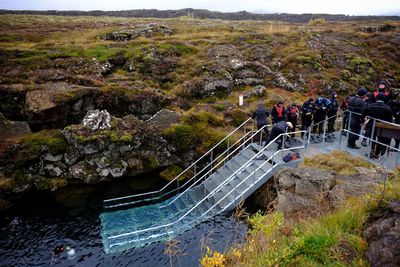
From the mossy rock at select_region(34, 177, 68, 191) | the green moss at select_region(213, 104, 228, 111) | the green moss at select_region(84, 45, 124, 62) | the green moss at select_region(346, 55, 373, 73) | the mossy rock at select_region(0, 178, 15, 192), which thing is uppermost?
the green moss at select_region(84, 45, 124, 62)

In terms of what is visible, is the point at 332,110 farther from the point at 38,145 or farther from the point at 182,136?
the point at 38,145

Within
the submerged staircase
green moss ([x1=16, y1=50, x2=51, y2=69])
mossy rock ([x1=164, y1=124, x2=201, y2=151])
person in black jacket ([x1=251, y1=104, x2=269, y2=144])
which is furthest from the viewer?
green moss ([x1=16, y1=50, x2=51, y2=69])

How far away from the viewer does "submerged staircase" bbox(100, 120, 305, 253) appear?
14.4 metres

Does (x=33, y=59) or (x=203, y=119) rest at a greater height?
(x=33, y=59)

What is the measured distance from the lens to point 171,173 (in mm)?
20172

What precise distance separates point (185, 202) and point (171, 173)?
10.9ft

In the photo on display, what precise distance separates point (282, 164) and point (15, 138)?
16.3 metres

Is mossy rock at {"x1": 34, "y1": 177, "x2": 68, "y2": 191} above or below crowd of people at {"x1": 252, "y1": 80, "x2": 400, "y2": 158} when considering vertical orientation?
below

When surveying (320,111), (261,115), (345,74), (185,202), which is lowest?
(185,202)

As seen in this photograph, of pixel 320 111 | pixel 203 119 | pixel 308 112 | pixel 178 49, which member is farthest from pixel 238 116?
pixel 178 49

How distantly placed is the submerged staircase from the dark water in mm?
446

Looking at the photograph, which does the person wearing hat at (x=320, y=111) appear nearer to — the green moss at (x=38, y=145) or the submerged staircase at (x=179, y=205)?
the submerged staircase at (x=179, y=205)

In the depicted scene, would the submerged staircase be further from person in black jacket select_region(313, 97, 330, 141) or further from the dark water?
person in black jacket select_region(313, 97, 330, 141)

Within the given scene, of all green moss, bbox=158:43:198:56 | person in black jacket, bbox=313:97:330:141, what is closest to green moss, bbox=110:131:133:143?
person in black jacket, bbox=313:97:330:141
